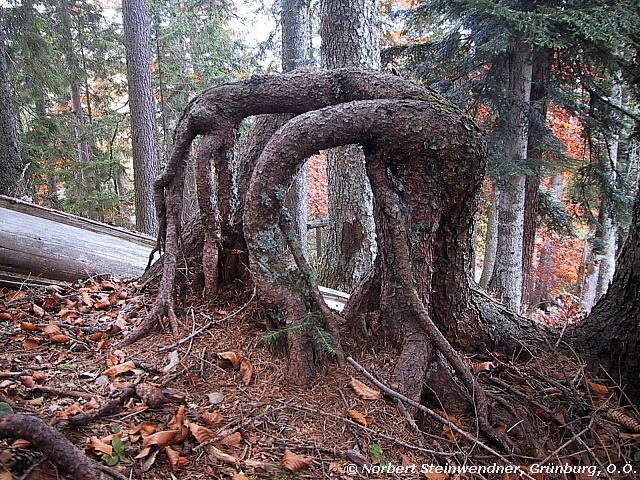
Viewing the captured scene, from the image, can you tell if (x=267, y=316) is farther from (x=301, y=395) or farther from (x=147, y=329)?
(x=147, y=329)

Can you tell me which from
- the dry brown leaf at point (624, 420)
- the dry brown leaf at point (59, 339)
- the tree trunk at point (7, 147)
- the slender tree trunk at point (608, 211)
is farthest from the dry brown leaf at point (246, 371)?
the tree trunk at point (7, 147)

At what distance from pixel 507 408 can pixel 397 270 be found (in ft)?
3.52

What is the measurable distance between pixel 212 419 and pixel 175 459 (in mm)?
299

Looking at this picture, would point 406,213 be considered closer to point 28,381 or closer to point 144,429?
point 144,429

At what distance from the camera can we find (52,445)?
4.80 feet

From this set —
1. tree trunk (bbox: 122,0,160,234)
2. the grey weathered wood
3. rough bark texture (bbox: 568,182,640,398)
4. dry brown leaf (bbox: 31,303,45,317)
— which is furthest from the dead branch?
tree trunk (bbox: 122,0,160,234)

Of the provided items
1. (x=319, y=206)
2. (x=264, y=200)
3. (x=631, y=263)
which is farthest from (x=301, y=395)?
(x=319, y=206)

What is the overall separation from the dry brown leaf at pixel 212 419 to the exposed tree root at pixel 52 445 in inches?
20.6

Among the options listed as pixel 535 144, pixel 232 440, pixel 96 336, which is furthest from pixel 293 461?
pixel 535 144

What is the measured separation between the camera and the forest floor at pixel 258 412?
5.83ft

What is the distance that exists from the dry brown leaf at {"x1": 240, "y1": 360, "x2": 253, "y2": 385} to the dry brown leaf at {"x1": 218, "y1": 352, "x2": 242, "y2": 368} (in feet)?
0.11

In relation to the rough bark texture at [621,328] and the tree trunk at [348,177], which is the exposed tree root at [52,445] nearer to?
the rough bark texture at [621,328]

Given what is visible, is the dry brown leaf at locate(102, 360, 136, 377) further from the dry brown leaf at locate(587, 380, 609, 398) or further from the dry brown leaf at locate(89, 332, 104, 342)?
the dry brown leaf at locate(587, 380, 609, 398)

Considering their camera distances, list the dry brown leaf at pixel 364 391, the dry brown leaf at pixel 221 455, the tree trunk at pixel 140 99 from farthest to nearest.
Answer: the tree trunk at pixel 140 99, the dry brown leaf at pixel 364 391, the dry brown leaf at pixel 221 455
